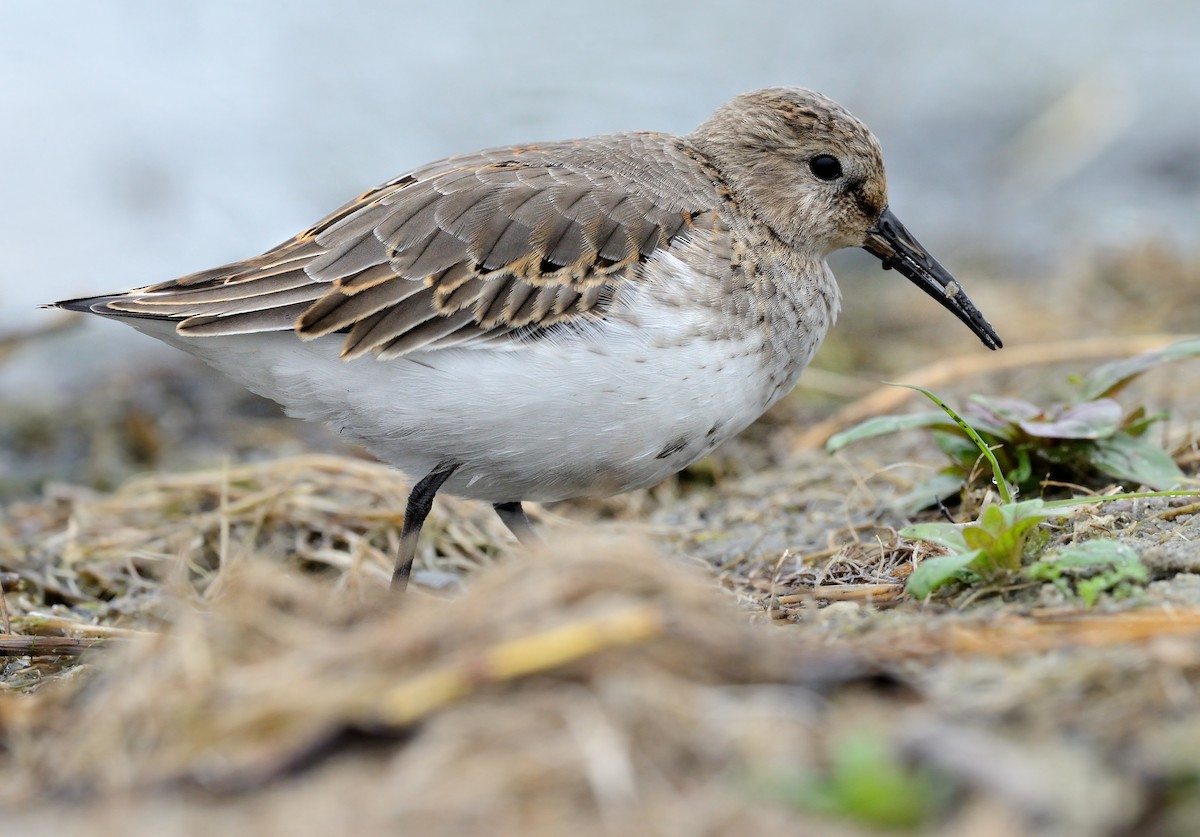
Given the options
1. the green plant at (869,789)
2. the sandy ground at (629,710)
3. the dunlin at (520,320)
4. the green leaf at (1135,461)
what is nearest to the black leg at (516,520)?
the dunlin at (520,320)

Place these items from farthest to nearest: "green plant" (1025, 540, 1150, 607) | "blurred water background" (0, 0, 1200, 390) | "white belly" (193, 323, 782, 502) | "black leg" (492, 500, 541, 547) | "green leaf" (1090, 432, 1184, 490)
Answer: "blurred water background" (0, 0, 1200, 390) → "black leg" (492, 500, 541, 547) → "green leaf" (1090, 432, 1184, 490) → "white belly" (193, 323, 782, 502) → "green plant" (1025, 540, 1150, 607)

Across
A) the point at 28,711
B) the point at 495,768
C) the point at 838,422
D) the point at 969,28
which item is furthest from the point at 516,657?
the point at 969,28

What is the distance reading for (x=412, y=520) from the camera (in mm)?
3793

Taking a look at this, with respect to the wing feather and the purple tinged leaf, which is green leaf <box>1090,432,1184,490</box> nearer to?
the purple tinged leaf

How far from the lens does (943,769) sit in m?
1.85

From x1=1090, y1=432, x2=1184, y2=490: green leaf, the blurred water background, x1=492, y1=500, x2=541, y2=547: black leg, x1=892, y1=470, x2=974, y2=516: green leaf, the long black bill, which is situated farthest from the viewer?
the blurred water background

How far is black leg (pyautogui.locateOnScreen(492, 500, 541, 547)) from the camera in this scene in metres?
4.09

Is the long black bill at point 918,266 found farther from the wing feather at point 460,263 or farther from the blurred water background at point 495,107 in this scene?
the blurred water background at point 495,107

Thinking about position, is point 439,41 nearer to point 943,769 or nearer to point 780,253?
point 780,253

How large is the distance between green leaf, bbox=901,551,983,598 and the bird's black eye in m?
1.59

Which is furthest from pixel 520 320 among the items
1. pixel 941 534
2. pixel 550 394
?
pixel 941 534

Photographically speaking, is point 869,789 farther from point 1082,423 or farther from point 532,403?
point 1082,423

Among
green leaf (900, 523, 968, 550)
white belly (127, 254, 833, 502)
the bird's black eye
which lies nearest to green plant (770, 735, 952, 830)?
green leaf (900, 523, 968, 550)

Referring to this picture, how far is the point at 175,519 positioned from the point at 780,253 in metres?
2.36
